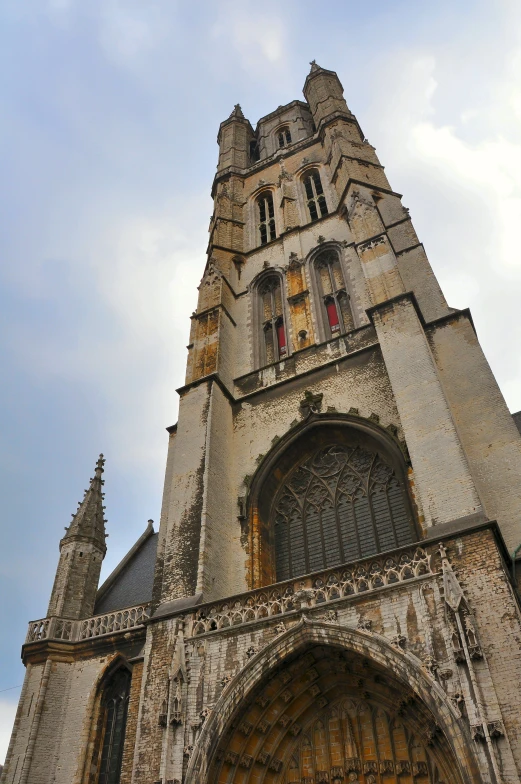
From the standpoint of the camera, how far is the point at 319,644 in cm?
827

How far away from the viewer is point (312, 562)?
10953 mm

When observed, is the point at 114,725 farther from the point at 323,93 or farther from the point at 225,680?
the point at 323,93

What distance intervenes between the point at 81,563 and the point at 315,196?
13619mm

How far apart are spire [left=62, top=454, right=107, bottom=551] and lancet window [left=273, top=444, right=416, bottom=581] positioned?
5244mm

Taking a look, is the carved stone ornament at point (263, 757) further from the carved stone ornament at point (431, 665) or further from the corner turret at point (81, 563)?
the corner turret at point (81, 563)

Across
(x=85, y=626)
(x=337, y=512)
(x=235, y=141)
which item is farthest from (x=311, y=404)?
(x=235, y=141)

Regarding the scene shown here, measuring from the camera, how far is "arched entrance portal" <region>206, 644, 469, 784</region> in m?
7.90

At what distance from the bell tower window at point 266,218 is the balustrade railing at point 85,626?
12.2m

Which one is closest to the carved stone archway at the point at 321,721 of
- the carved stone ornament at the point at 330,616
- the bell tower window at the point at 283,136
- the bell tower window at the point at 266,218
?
the carved stone ornament at the point at 330,616

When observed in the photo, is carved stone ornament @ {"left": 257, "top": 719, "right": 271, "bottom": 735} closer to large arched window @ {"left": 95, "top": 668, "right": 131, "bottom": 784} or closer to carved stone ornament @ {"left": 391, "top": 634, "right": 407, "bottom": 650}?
carved stone ornament @ {"left": 391, "top": 634, "right": 407, "bottom": 650}

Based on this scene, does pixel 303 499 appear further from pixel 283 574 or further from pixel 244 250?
pixel 244 250

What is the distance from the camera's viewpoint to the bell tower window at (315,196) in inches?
754

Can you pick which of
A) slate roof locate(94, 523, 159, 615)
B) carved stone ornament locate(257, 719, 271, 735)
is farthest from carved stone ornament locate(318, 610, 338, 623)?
slate roof locate(94, 523, 159, 615)

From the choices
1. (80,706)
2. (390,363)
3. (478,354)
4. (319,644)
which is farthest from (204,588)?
(478,354)
